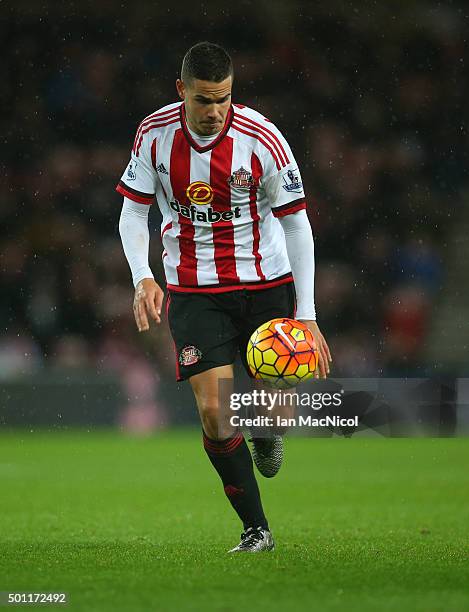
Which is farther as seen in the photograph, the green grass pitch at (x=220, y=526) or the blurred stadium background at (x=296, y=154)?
the blurred stadium background at (x=296, y=154)

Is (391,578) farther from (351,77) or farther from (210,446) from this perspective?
(351,77)

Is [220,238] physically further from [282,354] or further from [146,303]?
[282,354]

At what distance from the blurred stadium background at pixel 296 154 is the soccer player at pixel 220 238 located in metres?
6.18

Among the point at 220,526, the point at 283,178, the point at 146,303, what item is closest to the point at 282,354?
the point at 146,303

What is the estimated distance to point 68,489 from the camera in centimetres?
813

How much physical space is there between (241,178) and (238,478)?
117cm

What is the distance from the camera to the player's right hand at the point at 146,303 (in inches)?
180

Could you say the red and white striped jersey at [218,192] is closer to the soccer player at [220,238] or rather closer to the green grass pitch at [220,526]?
the soccer player at [220,238]

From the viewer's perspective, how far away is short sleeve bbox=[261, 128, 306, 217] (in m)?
4.86

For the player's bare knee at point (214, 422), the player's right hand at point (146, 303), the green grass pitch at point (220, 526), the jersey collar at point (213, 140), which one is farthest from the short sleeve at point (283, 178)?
the green grass pitch at point (220, 526)

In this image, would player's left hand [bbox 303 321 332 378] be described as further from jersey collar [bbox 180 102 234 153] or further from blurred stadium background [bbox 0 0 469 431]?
blurred stadium background [bbox 0 0 469 431]

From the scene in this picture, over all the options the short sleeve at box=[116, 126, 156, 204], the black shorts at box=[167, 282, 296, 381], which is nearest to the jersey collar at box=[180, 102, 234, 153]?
the short sleeve at box=[116, 126, 156, 204]

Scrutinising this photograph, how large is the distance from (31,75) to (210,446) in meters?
9.16

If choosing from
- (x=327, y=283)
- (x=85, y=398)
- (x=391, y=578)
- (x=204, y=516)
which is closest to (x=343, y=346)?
(x=327, y=283)
